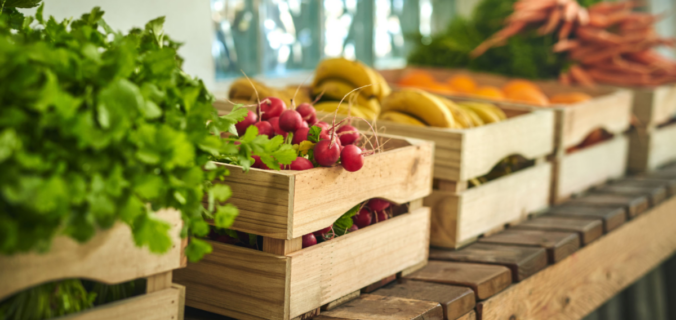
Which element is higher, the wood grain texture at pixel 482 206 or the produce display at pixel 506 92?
the produce display at pixel 506 92

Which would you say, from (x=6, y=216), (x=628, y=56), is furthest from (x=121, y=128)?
(x=628, y=56)

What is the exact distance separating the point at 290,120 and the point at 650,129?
168cm

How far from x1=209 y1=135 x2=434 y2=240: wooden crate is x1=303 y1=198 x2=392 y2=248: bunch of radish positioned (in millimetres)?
37

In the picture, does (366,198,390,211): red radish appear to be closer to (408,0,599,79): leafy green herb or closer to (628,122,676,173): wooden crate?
(628,122,676,173): wooden crate

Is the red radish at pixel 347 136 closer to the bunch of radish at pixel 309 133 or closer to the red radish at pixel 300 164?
the bunch of radish at pixel 309 133

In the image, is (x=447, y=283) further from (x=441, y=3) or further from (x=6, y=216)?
(x=441, y=3)

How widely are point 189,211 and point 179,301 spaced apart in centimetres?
16

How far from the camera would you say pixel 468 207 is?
1.30 meters

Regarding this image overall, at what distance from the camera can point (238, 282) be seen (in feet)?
2.97

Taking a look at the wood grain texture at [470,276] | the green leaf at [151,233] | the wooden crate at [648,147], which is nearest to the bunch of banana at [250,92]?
the wood grain texture at [470,276]

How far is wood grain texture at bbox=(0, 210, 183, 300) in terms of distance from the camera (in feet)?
1.97

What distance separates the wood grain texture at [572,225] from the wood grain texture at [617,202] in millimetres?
188

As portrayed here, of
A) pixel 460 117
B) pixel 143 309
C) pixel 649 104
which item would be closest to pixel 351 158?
pixel 143 309

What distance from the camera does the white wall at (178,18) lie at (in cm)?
170
